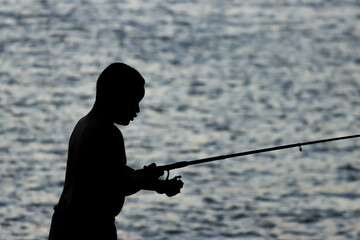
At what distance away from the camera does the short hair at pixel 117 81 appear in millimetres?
4609

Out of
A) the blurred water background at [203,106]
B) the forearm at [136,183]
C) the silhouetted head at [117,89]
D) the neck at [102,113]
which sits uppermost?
the blurred water background at [203,106]

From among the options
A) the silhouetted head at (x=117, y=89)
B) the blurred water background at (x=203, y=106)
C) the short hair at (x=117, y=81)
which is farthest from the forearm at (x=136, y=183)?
the blurred water background at (x=203, y=106)

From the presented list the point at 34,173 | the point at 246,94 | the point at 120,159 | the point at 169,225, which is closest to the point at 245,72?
the point at 246,94

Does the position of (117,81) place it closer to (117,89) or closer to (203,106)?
(117,89)

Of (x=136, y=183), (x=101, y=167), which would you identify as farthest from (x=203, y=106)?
(x=101, y=167)

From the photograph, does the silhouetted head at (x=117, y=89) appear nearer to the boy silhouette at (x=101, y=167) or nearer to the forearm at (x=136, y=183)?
the boy silhouette at (x=101, y=167)

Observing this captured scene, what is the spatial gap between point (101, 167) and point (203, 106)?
11073 mm

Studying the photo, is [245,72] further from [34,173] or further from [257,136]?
[34,173]

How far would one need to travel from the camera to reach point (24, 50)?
19.6m

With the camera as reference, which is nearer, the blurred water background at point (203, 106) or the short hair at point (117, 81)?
the short hair at point (117, 81)

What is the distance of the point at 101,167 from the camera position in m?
4.54

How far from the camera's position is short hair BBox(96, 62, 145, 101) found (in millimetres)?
4609

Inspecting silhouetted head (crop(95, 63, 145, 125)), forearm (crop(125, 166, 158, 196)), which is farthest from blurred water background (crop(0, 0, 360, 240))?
silhouetted head (crop(95, 63, 145, 125))

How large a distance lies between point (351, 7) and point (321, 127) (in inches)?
400
